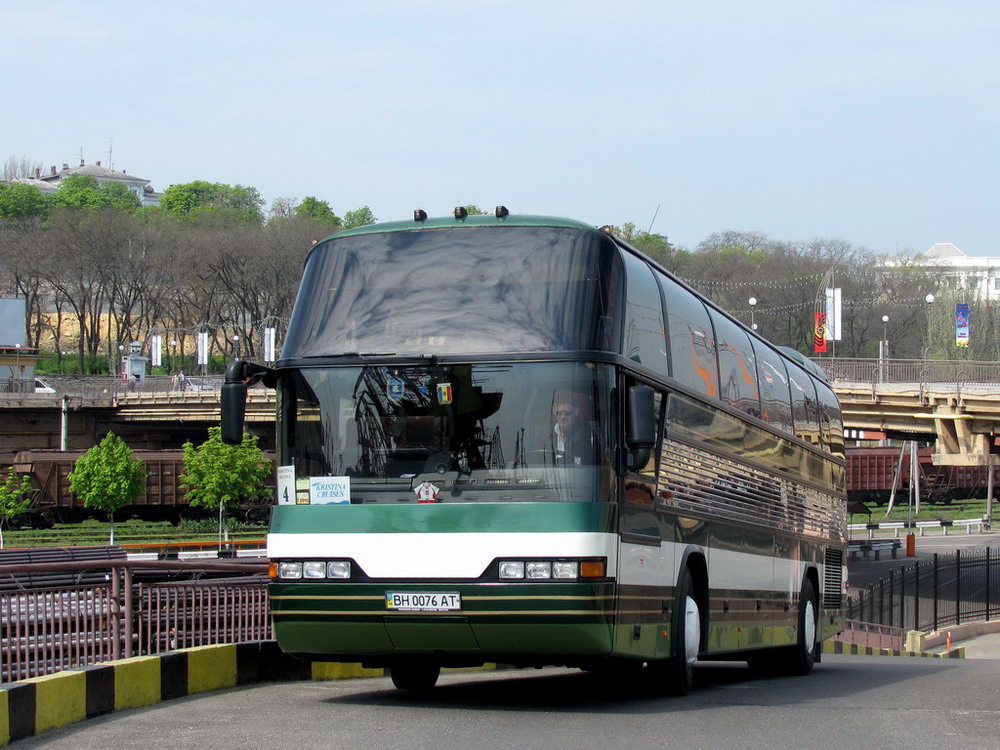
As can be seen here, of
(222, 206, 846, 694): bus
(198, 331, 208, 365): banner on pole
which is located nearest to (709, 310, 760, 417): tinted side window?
(222, 206, 846, 694): bus

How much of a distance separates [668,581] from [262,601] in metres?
3.96

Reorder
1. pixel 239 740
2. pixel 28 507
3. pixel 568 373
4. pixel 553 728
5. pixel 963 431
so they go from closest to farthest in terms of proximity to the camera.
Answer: pixel 239 740
pixel 553 728
pixel 568 373
pixel 963 431
pixel 28 507

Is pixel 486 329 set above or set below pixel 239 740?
above

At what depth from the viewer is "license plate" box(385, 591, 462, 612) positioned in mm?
9352

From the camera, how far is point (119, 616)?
1056cm

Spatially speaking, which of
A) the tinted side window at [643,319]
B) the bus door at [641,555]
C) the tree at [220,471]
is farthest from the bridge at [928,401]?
the bus door at [641,555]

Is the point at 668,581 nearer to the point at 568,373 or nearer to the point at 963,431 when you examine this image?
the point at 568,373

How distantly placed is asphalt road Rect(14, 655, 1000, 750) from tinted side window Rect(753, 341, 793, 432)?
336 centimetres

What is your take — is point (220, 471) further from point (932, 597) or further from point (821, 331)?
point (932, 597)

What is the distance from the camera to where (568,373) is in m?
9.45

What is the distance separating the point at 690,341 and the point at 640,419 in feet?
8.95

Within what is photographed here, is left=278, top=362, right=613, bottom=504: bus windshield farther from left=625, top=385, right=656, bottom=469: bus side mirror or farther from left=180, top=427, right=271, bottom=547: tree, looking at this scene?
left=180, top=427, right=271, bottom=547: tree

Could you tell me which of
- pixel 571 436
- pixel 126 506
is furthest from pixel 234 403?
pixel 126 506

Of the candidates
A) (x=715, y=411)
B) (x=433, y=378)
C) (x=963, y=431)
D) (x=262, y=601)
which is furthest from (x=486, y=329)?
(x=963, y=431)
